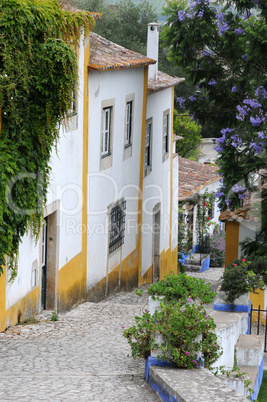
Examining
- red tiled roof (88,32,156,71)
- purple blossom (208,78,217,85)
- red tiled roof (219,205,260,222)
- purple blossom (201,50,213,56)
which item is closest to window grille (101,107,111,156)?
red tiled roof (88,32,156,71)

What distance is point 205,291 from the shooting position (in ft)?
24.3

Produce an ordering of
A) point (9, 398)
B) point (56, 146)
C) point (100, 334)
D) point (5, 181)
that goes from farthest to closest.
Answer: point (56, 146) < point (100, 334) < point (5, 181) < point (9, 398)

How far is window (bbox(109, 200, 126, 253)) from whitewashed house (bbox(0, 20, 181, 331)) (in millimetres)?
24

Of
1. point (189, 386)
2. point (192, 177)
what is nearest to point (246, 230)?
point (192, 177)

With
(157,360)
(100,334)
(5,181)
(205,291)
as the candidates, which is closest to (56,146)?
(5,181)

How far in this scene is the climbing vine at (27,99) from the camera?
352 inches

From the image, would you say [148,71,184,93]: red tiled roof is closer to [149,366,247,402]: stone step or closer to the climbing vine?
the climbing vine

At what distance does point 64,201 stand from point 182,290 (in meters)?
5.11

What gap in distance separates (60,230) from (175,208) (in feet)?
36.3

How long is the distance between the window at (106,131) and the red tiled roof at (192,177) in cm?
951

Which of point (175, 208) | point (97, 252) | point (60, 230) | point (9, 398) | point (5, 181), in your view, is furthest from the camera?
point (175, 208)

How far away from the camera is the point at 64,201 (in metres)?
12.0

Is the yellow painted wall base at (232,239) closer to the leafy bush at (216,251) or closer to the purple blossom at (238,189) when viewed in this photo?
the purple blossom at (238,189)

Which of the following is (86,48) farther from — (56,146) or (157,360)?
(157,360)
